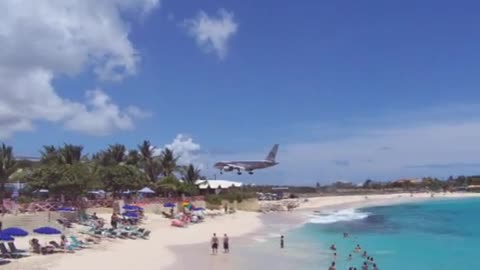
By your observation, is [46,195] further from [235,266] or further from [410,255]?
[410,255]

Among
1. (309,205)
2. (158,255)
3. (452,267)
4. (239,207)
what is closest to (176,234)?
(158,255)

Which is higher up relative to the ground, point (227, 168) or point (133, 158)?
point (133, 158)

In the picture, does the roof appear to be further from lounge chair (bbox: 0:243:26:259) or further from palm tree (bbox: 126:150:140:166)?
lounge chair (bbox: 0:243:26:259)

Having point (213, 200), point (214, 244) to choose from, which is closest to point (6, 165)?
point (214, 244)

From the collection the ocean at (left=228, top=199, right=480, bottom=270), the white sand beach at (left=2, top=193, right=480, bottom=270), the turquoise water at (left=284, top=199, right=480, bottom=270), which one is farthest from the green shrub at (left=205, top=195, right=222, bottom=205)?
the white sand beach at (left=2, top=193, right=480, bottom=270)

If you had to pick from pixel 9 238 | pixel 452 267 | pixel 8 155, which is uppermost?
pixel 8 155

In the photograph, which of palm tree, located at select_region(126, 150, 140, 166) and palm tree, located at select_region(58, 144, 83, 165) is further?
palm tree, located at select_region(126, 150, 140, 166)

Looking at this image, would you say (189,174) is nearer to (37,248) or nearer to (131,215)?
(131,215)
